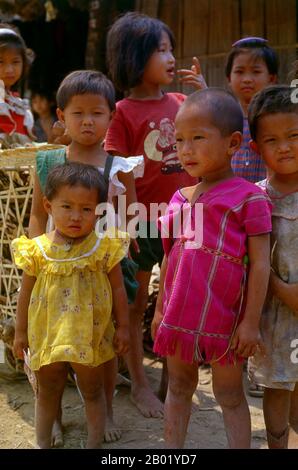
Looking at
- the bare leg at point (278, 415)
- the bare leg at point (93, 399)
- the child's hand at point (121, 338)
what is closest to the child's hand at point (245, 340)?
the bare leg at point (278, 415)

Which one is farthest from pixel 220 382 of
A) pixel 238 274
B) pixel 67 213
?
pixel 67 213

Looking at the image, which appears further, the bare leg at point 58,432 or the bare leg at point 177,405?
the bare leg at point 58,432

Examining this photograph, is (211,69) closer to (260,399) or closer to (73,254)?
(260,399)

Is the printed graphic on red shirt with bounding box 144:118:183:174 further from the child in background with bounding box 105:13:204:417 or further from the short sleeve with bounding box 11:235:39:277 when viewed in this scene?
the short sleeve with bounding box 11:235:39:277

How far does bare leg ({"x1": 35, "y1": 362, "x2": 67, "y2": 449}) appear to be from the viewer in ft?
7.52

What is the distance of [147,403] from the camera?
2.87 m

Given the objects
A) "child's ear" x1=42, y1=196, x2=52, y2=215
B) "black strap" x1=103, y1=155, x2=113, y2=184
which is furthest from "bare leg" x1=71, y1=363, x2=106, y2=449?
"black strap" x1=103, y1=155, x2=113, y2=184

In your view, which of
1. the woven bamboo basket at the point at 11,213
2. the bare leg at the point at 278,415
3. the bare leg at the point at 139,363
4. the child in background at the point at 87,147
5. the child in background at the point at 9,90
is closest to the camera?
the bare leg at the point at 278,415

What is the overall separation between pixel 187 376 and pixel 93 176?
0.76m

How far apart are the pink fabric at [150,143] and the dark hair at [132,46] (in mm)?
128

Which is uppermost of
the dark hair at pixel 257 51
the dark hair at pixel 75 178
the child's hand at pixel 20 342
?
the dark hair at pixel 257 51

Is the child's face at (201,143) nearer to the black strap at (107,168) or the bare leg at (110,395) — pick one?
the black strap at (107,168)

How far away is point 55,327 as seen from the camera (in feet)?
7.16

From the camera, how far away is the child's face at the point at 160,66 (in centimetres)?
289
